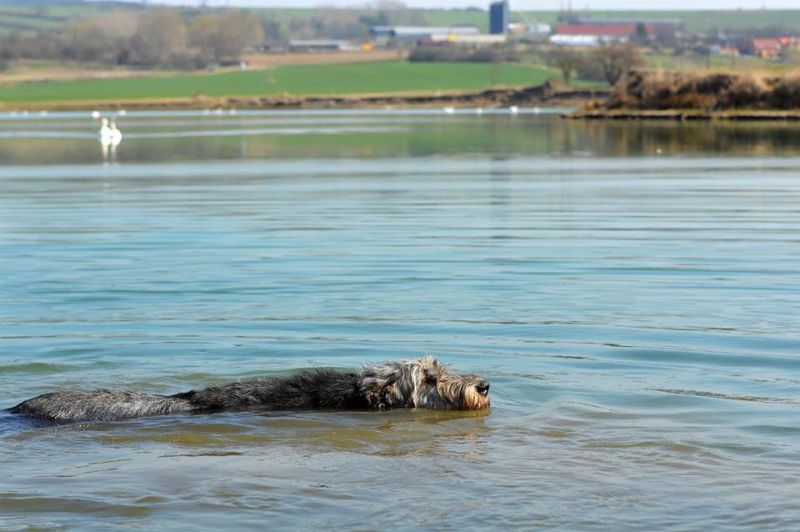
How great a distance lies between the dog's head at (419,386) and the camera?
966 cm

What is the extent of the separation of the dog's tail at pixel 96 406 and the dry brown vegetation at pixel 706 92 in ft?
241

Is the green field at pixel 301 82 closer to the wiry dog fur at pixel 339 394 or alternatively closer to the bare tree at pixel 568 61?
the bare tree at pixel 568 61

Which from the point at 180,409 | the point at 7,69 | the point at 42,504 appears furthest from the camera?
the point at 7,69

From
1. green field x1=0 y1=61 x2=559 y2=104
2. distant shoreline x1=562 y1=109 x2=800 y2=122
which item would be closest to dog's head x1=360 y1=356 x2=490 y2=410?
distant shoreline x1=562 y1=109 x2=800 y2=122

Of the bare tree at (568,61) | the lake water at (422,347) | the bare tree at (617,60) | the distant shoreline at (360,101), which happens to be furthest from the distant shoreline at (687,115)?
the bare tree at (568,61)

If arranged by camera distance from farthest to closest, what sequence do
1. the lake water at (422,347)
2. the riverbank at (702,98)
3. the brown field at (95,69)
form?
the brown field at (95,69), the riverbank at (702,98), the lake water at (422,347)

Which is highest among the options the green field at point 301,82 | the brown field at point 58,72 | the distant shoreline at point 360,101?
the brown field at point 58,72

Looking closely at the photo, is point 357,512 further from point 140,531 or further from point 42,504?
point 42,504

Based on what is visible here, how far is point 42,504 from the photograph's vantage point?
7879 millimetres

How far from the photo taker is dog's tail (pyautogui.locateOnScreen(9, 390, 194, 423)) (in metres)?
9.36

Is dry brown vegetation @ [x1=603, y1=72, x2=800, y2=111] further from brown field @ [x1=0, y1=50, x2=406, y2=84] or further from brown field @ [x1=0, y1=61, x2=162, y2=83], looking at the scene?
brown field @ [x1=0, y1=50, x2=406, y2=84]

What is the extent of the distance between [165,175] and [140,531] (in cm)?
2964

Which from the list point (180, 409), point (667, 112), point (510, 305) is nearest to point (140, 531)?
point (180, 409)

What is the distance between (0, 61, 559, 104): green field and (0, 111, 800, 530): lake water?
412 feet
